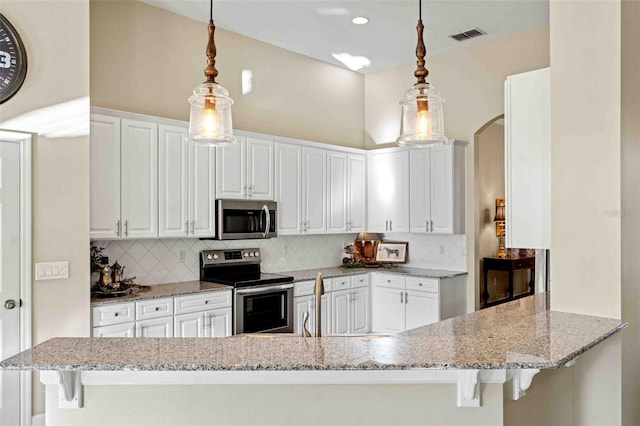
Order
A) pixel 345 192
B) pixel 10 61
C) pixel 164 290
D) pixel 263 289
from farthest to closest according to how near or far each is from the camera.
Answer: pixel 345 192, pixel 263 289, pixel 164 290, pixel 10 61

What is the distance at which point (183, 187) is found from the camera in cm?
438

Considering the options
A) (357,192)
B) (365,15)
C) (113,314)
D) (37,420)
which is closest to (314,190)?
(357,192)

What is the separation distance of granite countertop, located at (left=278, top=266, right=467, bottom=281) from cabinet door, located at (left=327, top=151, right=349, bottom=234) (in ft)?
Answer: 1.57

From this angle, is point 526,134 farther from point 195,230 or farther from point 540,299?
point 195,230

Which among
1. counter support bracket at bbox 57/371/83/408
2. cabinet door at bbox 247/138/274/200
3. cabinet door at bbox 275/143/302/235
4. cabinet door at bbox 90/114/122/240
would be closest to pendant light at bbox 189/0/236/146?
counter support bracket at bbox 57/371/83/408

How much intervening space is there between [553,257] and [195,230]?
3.02 metres

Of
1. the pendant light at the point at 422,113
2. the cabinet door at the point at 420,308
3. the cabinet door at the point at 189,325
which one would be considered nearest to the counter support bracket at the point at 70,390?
the pendant light at the point at 422,113

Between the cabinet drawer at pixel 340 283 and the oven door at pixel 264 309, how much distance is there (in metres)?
0.67

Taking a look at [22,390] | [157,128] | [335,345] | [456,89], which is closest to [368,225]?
[456,89]

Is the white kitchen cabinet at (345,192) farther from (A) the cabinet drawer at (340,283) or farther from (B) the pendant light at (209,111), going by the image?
(B) the pendant light at (209,111)

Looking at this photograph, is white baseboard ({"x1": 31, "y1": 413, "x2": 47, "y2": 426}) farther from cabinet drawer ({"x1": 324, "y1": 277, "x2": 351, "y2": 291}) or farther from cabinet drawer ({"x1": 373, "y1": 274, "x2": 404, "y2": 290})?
cabinet drawer ({"x1": 373, "y1": 274, "x2": 404, "y2": 290})

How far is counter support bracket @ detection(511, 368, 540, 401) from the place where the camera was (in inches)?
68.0

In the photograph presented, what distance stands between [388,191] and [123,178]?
10.2 ft

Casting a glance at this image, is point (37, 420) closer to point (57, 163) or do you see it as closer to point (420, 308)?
point (57, 163)
